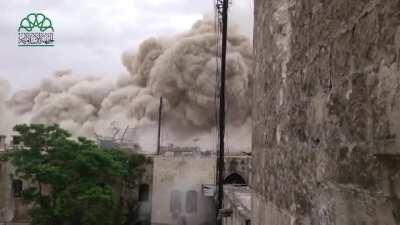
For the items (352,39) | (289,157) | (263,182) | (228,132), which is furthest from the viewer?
(228,132)

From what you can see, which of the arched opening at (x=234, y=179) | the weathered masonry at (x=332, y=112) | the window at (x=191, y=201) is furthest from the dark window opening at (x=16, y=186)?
the weathered masonry at (x=332, y=112)

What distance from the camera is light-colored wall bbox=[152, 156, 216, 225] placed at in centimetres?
2619

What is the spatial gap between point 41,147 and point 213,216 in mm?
9185

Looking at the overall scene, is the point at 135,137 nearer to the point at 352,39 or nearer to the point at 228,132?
the point at 228,132

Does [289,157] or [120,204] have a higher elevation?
[289,157]

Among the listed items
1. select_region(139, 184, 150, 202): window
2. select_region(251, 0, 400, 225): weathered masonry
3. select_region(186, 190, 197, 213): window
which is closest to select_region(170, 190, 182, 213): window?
select_region(186, 190, 197, 213): window

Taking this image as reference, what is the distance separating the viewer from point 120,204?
27.5 m

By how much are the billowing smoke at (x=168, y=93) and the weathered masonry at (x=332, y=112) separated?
33.4 m

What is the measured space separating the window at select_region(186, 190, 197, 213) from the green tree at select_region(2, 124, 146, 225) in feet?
12.8

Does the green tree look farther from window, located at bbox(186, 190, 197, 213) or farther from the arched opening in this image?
the arched opening

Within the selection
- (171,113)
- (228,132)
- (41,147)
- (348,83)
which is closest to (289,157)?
(348,83)

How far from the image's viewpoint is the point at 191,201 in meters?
26.4

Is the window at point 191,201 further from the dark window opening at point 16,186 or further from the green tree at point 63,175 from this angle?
the dark window opening at point 16,186

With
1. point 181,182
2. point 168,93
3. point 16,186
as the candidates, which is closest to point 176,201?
point 181,182
